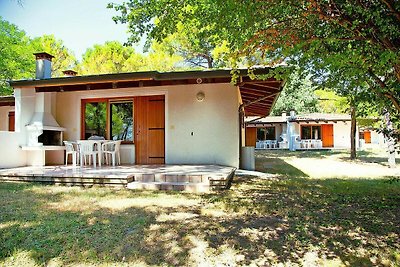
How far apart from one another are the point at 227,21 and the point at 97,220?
3416 mm

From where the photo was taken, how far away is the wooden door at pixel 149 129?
8.85m

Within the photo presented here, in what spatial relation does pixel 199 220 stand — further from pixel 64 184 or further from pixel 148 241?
pixel 64 184

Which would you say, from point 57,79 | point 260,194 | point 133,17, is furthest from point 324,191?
point 57,79

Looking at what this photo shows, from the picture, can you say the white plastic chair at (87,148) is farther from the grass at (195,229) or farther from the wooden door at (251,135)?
the wooden door at (251,135)

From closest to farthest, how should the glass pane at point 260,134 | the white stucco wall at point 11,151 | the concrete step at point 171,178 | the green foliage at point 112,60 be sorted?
the concrete step at point 171,178 < the white stucco wall at point 11,151 < the green foliage at point 112,60 < the glass pane at point 260,134

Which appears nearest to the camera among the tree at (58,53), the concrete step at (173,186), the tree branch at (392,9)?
the tree branch at (392,9)

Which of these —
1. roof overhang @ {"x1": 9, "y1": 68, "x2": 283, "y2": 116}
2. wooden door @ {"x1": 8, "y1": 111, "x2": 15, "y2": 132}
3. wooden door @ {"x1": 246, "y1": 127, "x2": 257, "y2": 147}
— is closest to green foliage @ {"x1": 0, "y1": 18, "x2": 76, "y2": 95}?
wooden door @ {"x1": 8, "y1": 111, "x2": 15, "y2": 132}

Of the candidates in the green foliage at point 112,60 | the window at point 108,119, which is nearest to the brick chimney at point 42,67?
the window at point 108,119

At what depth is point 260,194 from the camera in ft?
17.8

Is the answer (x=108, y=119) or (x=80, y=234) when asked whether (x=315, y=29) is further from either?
(x=108, y=119)

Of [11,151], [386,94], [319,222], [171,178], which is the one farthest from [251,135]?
[319,222]

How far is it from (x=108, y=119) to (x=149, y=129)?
141 cm

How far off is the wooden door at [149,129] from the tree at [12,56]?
15566 millimetres

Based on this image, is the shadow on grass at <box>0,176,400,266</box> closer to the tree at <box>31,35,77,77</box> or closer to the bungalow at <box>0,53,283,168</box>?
the bungalow at <box>0,53,283,168</box>
